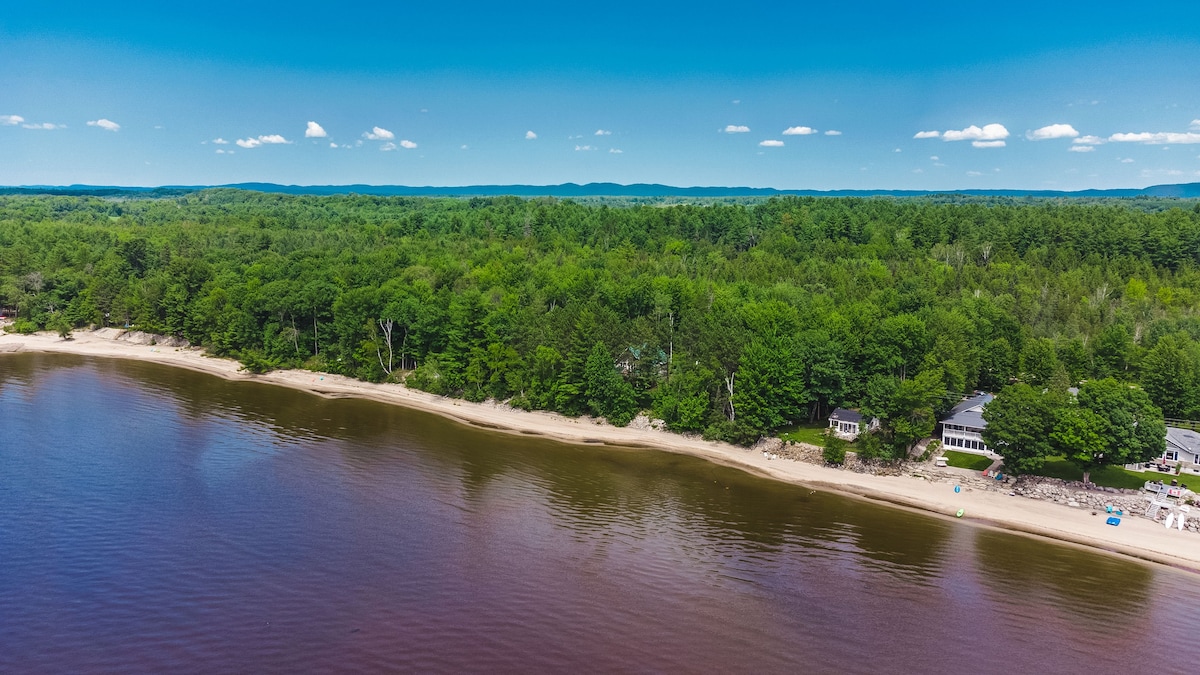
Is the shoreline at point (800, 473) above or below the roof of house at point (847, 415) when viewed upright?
below

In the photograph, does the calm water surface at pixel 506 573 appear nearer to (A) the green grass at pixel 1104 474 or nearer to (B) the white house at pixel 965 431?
(A) the green grass at pixel 1104 474

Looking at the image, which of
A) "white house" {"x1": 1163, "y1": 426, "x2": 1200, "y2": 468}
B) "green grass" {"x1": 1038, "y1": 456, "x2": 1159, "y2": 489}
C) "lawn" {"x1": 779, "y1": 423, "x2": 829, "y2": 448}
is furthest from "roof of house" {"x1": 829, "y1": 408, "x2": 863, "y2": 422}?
"white house" {"x1": 1163, "y1": 426, "x2": 1200, "y2": 468}

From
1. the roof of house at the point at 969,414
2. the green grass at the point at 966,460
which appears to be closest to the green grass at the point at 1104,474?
the green grass at the point at 966,460

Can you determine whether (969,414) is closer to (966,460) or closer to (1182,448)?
(966,460)

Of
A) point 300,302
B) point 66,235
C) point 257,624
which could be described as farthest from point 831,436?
point 66,235

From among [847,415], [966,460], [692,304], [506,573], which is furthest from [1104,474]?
[506,573]

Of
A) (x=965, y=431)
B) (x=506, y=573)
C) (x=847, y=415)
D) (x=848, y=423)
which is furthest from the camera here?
(x=847, y=415)
